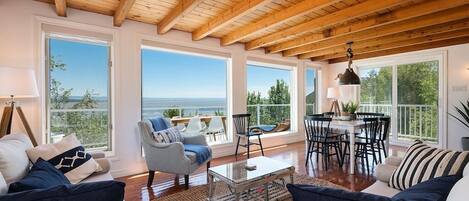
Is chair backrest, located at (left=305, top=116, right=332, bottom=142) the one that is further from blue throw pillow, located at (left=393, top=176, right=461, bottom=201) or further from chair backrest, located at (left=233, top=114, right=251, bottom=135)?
blue throw pillow, located at (left=393, top=176, right=461, bottom=201)

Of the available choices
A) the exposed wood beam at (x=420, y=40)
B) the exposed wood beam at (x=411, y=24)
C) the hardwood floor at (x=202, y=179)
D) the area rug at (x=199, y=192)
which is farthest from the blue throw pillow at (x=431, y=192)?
the exposed wood beam at (x=420, y=40)

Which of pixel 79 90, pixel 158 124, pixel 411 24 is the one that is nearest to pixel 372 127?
pixel 411 24

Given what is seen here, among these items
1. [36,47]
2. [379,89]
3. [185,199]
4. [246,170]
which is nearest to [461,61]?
[379,89]

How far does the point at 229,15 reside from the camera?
3.15 meters

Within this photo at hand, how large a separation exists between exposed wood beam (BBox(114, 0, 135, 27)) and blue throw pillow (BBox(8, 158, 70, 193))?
1.83 meters

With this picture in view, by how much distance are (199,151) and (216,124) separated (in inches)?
90.5

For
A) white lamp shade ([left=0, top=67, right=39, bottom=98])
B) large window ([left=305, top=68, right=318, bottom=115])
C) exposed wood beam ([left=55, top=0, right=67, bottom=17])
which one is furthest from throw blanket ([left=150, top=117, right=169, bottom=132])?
large window ([left=305, top=68, right=318, bottom=115])

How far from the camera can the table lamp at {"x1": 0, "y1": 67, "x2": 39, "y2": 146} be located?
230 cm

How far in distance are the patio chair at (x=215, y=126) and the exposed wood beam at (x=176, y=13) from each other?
2406 mm

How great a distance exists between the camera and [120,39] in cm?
348

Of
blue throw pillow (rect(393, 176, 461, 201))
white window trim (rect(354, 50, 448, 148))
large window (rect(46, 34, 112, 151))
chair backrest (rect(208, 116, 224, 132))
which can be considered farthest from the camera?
chair backrest (rect(208, 116, 224, 132))

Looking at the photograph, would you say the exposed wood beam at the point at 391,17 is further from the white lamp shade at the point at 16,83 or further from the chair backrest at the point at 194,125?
the white lamp shade at the point at 16,83

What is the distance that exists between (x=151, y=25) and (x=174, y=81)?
2776 millimetres

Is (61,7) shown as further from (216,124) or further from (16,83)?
(216,124)
